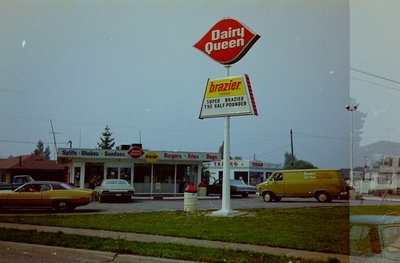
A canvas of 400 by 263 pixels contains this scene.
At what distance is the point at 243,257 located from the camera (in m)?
7.80

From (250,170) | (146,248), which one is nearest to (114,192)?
(250,170)

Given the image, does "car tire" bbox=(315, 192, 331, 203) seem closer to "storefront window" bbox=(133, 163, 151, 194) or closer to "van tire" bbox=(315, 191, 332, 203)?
"van tire" bbox=(315, 191, 332, 203)

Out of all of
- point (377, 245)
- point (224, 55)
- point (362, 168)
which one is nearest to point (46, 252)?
point (377, 245)

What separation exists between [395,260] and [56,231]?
8647 mm

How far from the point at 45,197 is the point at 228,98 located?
850 centimetres

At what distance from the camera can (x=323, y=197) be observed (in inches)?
965

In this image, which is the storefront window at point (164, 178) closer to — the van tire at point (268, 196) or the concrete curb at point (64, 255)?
the van tire at point (268, 196)

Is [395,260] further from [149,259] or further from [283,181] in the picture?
[283,181]

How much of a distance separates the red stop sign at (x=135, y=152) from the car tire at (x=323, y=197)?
12.4m

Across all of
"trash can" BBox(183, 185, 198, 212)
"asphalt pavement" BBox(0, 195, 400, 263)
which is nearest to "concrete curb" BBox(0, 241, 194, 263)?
"asphalt pavement" BBox(0, 195, 400, 263)

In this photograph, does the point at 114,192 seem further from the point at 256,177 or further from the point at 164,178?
the point at 256,177

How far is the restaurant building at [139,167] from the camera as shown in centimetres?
3034

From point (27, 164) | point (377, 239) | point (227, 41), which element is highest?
point (227, 41)

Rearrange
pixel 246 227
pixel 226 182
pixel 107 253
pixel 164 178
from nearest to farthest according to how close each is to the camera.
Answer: pixel 107 253 → pixel 246 227 → pixel 226 182 → pixel 164 178
